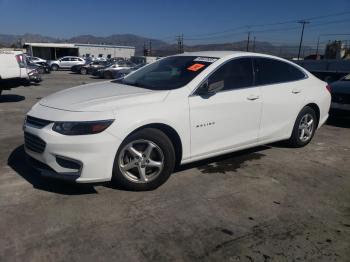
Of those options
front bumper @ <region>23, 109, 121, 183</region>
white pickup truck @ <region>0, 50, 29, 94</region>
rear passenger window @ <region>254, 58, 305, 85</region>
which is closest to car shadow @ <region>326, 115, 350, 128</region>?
rear passenger window @ <region>254, 58, 305, 85</region>

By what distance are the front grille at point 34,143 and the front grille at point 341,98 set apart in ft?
23.1

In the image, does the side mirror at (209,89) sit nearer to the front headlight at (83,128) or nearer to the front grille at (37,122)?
the front headlight at (83,128)

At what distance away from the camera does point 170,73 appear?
486 cm

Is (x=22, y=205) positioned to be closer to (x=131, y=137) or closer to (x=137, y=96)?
(x=131, y=137)

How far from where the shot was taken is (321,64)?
112ft

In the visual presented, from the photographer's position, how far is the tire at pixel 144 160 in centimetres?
391

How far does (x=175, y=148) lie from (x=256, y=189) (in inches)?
43.1

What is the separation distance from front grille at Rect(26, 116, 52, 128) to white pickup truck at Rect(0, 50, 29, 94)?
7.69 m

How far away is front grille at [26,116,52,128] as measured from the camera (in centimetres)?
386

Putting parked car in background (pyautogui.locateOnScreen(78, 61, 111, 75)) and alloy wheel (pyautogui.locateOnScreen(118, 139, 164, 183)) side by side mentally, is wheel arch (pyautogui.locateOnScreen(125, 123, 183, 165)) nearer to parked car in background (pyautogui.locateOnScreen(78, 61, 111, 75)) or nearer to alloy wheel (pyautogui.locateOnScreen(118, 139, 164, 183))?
alloy wheel (pyautogui.locateOnScreen(118, 139, 164, 183))

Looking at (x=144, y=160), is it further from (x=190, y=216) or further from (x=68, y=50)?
(x=68, y=50)

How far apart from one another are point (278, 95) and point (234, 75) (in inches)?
34.8

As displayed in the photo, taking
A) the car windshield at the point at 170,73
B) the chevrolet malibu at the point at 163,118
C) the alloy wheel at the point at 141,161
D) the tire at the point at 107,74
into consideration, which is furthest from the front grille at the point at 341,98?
the tire at the point at 107,74

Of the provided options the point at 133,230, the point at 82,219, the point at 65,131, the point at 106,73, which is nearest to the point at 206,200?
the point at 133,230
